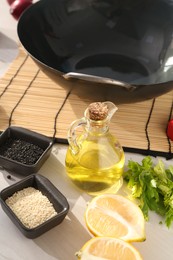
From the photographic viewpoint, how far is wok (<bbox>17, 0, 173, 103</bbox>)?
1.20 metres

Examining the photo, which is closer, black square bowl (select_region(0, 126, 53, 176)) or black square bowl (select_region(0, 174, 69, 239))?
black square bowl (select_region(0, 174, 69, 239))

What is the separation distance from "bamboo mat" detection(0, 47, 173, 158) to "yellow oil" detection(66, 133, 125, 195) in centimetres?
14

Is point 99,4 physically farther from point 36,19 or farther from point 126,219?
point 126,219

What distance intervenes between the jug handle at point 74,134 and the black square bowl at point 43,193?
9cm

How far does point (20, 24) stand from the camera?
1145 mm

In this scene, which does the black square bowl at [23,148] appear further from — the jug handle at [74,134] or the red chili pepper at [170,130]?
the red chili pepper at [170,130]

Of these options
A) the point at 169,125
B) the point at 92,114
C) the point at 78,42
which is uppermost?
the point at 92,114

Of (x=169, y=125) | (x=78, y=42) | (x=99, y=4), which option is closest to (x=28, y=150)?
(x=169, y=125)

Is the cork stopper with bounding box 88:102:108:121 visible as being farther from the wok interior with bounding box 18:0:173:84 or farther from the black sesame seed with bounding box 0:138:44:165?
the wok interior with bounding box 18:0:173:84

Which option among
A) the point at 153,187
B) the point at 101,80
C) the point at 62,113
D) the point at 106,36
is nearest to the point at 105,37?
the point at 106,36

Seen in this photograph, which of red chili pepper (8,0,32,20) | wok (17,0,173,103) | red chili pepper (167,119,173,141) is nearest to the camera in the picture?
red chili pepper (167,119,173,141)

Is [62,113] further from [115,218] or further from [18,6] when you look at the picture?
[18,6]

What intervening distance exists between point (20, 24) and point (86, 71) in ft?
0.76

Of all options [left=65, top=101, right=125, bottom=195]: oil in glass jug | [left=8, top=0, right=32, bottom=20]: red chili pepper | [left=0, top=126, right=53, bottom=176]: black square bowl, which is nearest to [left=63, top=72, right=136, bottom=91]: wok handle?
[left=65, top=101, right=125, bottom=195]: oil in glass jug
